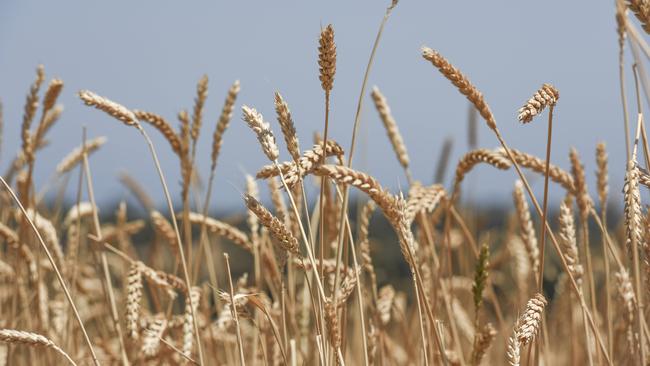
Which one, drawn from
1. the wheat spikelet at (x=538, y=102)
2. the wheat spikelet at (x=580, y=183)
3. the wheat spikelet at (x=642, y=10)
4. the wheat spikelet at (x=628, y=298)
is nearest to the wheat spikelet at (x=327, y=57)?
the wheat spikelet at (x=538, y=102)

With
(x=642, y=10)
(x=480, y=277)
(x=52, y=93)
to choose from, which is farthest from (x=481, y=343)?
(x=52, y=93)

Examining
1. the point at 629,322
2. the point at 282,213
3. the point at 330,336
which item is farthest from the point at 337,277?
the point at 629,322

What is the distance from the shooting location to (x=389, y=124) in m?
2.27

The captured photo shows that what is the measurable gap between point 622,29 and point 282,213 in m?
0.82

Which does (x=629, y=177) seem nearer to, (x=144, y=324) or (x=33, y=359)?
(x=144, y=324)

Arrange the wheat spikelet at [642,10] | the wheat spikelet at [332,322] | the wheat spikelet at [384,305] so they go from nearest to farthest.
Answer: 1. the wheat spikelet at [642,10]
2. the wheat spikelet at [332,322]
3. the wheat spikelet at [384,305]

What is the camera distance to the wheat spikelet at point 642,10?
121 cm

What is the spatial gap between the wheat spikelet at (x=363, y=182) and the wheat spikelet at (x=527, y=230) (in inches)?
29.7

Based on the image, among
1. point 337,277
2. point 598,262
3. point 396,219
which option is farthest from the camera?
point 598,262

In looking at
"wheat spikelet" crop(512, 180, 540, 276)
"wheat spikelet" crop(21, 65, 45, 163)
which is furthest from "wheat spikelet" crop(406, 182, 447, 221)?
"wheat spikelet" crop(21, 65, 45, 163)

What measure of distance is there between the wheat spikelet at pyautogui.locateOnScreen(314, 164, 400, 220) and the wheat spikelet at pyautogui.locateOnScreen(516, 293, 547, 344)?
24cm

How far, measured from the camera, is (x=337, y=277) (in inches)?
51.0

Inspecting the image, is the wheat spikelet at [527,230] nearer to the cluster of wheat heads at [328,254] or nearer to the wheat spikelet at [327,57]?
the cluster of wheat heads at [328,254]

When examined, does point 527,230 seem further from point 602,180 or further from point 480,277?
point 480,277
